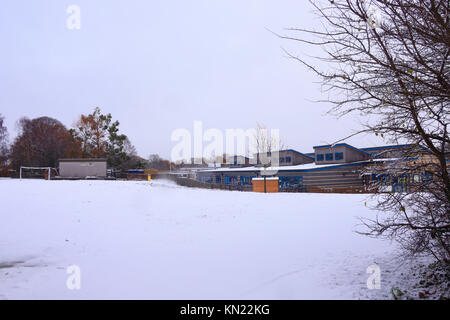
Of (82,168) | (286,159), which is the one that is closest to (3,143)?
(82,168)

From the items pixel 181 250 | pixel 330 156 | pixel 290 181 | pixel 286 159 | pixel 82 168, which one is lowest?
pixel 181 250

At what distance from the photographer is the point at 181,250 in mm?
8336

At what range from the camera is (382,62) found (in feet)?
16.0

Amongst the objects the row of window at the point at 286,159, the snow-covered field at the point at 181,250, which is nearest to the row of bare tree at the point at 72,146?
the row of window at the point at 286,159

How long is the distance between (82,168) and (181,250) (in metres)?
25.2

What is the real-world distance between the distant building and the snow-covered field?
15.6m

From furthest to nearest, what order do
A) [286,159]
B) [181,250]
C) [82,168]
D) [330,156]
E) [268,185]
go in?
1. [286,159]
2. [330,156]
3. [82,168]
4. [268,185]
5. [181,250]

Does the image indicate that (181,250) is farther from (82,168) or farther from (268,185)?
(82,168)

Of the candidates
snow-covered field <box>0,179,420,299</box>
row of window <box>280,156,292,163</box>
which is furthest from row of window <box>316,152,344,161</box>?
snow-covered field <box>0,179,420,299</box>

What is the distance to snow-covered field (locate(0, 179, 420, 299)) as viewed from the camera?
572 centimetres

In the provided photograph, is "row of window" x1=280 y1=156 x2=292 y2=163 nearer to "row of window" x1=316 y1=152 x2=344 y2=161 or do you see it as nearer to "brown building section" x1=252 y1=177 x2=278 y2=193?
"row of window" x1=316 y1=152 x2=344 y2=161
